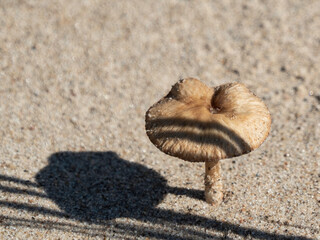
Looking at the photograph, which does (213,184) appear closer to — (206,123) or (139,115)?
(206,123)

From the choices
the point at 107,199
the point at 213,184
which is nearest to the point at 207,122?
the point at 213,184

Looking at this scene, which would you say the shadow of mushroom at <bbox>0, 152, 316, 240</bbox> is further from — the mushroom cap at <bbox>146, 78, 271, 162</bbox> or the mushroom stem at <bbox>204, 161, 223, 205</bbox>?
the mushroom cap at <bbox>146, 78, 271, 162</bbox>

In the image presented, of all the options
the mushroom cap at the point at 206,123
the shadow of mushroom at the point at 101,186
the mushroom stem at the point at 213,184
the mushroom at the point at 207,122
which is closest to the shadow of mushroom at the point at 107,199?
the shadow of mushroom at the point at 101,186

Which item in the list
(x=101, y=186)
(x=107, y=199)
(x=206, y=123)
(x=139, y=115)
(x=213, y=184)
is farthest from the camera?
(x=139, y=115)

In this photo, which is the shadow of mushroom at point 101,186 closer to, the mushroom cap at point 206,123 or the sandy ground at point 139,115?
the sandy ground at point 139,115

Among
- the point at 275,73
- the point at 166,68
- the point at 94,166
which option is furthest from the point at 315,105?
the point at 94,166

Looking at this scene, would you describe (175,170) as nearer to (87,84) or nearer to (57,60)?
(87,84)
